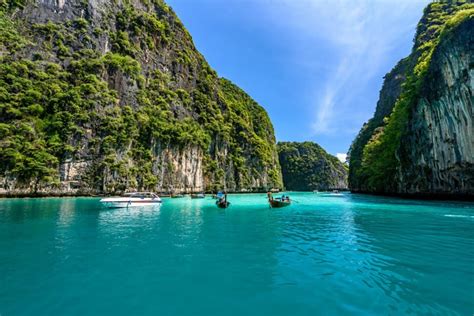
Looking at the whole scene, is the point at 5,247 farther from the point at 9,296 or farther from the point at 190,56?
the point at 190,56

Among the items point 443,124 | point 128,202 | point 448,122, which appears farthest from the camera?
point 443,124

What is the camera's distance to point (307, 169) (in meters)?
161

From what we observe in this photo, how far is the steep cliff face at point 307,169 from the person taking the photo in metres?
159

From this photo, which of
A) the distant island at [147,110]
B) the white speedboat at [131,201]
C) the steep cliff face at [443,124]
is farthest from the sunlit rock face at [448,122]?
the white speedboat at [131,201]

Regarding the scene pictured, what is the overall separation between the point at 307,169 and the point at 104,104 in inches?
5261

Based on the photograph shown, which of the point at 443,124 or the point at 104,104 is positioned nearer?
the point at 443,124

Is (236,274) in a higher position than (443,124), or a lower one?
lower

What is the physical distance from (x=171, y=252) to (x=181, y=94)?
6571 cm

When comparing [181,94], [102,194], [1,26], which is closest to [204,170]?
[181,94]

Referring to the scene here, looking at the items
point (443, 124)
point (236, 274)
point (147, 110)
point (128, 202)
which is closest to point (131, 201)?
point (128, 202)

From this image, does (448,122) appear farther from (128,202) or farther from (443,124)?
(128,202)

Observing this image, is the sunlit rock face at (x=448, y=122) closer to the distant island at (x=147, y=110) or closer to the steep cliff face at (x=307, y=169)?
the distant island at (x=147, y=110)

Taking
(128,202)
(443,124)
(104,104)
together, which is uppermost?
(104,104)

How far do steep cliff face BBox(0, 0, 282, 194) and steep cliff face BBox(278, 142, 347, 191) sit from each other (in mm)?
86807
